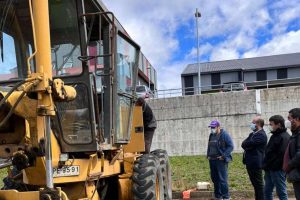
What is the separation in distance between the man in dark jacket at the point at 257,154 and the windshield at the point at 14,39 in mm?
5125

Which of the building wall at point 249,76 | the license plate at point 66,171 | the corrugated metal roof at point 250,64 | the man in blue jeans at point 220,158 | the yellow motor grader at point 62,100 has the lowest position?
the man in blue jeans at point 220,158

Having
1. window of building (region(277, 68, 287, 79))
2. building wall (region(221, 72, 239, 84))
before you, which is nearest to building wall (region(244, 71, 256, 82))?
building wall (region(221, 72, 239, 84))

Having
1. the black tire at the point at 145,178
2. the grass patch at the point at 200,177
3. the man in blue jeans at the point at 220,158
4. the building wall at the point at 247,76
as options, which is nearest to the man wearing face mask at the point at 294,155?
the black tire at the point at 145,178

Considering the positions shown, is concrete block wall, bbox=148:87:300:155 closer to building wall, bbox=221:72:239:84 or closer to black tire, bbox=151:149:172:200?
black tire, bbox=151:149:172:200

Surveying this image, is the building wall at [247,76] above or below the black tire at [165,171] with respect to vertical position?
above

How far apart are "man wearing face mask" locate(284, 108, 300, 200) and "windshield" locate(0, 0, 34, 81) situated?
12.0 feet

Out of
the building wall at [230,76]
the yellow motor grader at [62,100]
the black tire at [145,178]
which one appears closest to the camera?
the yellow motor grader at [62,100]

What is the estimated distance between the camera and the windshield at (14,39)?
5.25 meters

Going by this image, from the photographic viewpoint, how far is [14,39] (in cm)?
550

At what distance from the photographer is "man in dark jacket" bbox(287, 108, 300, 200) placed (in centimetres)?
656

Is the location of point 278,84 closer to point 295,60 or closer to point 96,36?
point 295,60

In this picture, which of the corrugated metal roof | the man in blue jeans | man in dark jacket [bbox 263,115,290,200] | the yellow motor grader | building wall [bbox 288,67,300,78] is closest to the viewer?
the yellow motor grader

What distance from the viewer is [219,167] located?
34.4 ft

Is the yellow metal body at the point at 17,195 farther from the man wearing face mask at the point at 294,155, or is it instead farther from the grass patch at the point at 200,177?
the grass patch at the point at 200,177
